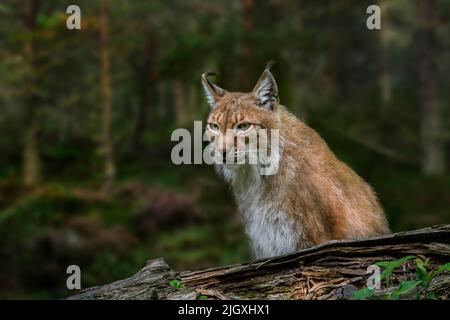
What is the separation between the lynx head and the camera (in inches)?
251

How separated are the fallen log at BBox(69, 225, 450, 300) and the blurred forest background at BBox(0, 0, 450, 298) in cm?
1171

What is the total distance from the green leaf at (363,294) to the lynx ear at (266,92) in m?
2.25

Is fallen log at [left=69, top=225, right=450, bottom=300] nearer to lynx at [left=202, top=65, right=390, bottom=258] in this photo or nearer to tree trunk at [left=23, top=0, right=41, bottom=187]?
lynx at [left=202, top=65, right=390, bottom=258]

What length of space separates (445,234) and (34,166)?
20.9 meters

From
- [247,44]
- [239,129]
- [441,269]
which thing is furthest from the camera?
[247,44]

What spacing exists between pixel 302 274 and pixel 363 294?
2.63ft

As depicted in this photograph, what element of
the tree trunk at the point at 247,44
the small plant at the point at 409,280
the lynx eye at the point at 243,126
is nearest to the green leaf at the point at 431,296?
the small plant at the point at 409,280

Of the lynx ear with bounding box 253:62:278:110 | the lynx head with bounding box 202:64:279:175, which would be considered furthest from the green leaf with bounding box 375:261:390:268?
the lynx ear with bounding box 253:62:278:110

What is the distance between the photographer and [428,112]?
2341 cm

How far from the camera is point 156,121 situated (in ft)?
104

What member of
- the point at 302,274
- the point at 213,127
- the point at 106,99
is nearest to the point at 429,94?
the point at 106,99

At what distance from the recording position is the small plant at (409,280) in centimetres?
504

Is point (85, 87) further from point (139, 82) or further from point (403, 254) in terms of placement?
point (403, 254)

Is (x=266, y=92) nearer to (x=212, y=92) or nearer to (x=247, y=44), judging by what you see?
(x=212, y=92)
